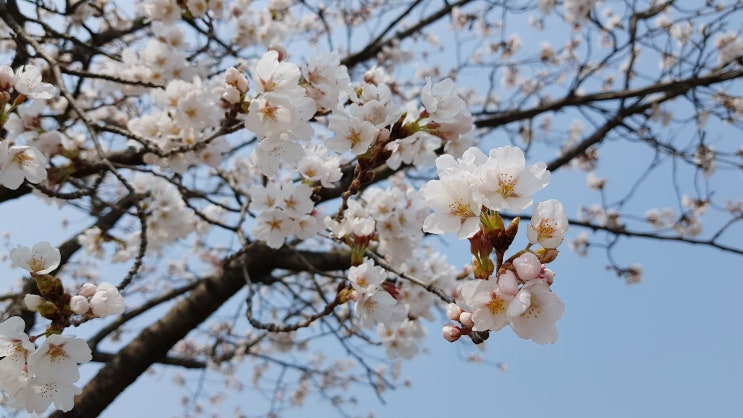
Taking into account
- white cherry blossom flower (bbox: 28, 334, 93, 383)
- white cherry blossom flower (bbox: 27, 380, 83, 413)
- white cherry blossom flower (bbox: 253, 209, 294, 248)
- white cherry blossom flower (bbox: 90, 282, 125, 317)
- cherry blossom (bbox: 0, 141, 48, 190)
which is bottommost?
white cherry blossom flower (bbox: 27, 380, 83, 413)

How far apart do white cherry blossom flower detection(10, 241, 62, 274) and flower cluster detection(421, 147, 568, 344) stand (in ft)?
2.99

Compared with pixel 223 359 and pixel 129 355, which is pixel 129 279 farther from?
pixel 223 359

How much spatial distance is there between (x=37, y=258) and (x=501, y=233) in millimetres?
1083

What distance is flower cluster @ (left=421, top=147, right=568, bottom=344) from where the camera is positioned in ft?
2.77

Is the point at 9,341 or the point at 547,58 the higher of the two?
the point at 547,58

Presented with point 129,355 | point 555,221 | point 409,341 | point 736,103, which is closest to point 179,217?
point 129,355

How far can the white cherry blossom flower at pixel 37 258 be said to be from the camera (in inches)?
44.2

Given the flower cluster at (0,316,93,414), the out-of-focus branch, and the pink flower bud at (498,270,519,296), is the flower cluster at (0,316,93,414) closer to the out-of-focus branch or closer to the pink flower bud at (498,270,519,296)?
the pink flower bud at (498,270,519,296)

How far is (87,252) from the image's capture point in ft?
9.51

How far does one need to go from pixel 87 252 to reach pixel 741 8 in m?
4.32

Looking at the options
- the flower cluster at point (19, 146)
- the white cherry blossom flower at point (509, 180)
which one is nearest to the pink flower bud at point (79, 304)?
the flower cluster at point (19, 146)

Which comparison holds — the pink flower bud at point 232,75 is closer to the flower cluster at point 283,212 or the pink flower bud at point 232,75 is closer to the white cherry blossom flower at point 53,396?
the flower cluster at point 283,212

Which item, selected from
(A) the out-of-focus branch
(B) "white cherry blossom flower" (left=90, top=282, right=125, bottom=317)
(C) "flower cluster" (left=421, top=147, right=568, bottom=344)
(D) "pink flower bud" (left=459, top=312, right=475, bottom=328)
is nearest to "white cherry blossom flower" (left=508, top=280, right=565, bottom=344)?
(C) "flower cluster" (left=421, top=147, right=568, bottom=344)

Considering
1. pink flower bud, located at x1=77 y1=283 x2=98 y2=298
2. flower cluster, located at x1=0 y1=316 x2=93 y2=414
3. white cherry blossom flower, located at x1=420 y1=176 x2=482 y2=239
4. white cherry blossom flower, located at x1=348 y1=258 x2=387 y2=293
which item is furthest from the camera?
white cherry blossom flower, located at x1=348 y1=258 x2=387 y2=293
